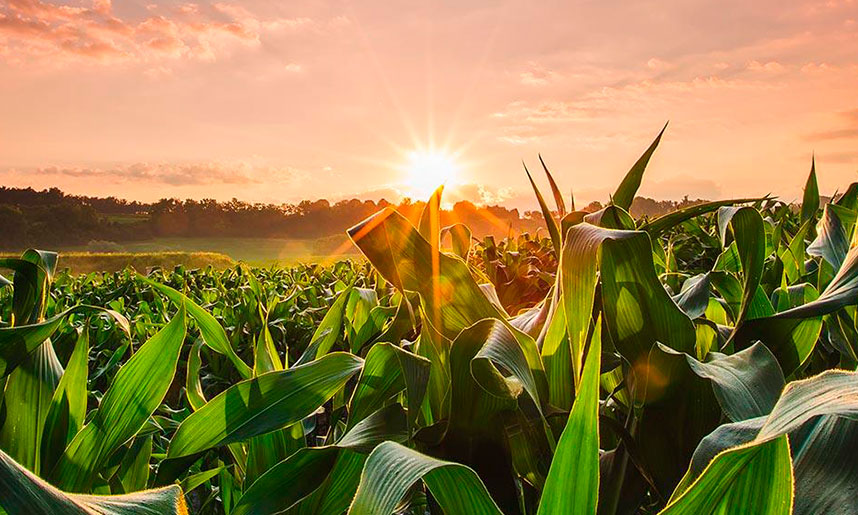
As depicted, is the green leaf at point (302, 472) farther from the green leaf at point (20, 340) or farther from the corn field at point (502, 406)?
the green leaf at point (20, 340)

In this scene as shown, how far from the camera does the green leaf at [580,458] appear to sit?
0.50m

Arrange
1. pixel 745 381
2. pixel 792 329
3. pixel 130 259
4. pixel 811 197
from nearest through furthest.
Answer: pixel 745 381 → pixel 792 329 → pixel 811 197 → pixel 130 259

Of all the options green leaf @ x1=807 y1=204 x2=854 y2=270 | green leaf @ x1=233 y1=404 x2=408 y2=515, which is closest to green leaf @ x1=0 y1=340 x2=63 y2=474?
green leaf @ x1=233 y1=404 x2=408 y2=515

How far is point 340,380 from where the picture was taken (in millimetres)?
788

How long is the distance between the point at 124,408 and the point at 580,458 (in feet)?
2.02

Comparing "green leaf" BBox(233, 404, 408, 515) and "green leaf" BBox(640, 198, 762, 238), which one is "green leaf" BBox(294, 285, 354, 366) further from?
"green leaf" BBox(640, 198, 762, 238)

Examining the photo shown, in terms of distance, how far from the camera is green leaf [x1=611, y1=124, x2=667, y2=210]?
1.01 m

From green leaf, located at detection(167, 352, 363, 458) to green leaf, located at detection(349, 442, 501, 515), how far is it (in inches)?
10.7

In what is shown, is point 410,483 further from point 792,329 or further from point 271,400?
point 792,329

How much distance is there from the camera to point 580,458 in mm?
505

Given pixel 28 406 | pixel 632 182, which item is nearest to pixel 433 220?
pixel 632 182

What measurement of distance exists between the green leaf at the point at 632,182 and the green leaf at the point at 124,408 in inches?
26.6

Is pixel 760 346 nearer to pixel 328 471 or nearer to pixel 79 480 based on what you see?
pixel 328 471

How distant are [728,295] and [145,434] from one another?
1.02 metres
